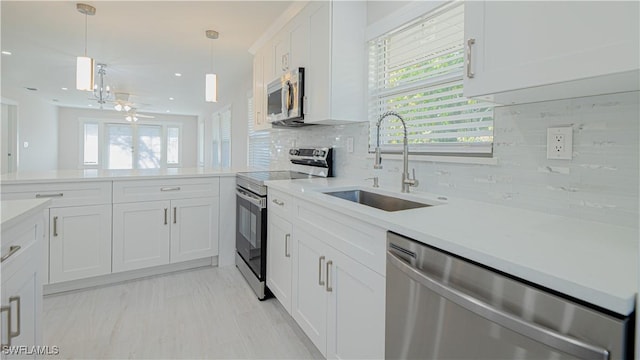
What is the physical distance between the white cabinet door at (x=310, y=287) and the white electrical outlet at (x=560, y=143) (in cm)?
106

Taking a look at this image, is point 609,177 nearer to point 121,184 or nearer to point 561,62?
point 561,62

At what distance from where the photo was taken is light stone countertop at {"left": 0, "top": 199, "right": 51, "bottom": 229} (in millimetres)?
942

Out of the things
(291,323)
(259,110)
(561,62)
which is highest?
(259,110)

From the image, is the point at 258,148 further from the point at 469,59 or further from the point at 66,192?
the point at 469,59

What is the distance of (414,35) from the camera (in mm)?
1927

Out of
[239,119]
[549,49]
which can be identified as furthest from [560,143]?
[239,119]

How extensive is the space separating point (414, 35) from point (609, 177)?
1293 mm

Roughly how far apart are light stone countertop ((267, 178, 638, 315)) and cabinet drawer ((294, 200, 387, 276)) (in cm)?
5

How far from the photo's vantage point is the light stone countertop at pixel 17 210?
942 mm

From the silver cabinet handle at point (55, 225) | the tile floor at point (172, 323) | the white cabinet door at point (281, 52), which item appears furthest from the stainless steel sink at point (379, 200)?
the silver cabinet handle at point (55, 225)

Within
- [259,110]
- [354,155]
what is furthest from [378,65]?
[259,110]

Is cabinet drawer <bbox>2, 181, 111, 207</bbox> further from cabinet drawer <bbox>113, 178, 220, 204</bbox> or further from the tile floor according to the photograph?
the tile floor

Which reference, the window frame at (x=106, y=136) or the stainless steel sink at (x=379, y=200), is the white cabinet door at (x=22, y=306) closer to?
the stainless steel sink at (x=379, y=200)

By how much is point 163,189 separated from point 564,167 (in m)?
2.75
